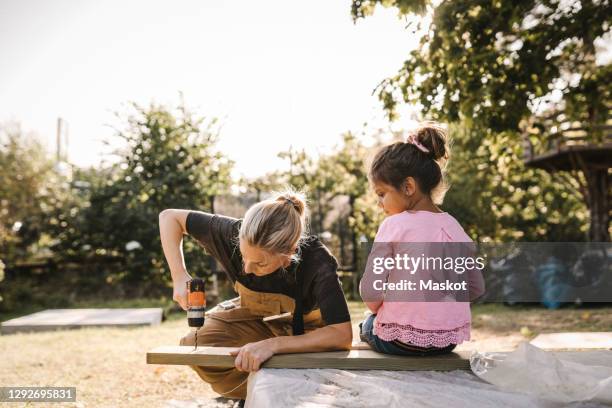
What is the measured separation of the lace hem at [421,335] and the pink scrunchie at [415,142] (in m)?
0.83

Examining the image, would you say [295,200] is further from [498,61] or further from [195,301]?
[498,61]

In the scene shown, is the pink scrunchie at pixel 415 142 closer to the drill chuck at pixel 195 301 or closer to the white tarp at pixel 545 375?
the white tarp at pixel 545 375

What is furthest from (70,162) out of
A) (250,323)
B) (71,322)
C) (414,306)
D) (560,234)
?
(414,306)

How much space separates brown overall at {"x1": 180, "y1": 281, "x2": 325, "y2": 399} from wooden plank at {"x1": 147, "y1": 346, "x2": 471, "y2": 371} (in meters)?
0.54

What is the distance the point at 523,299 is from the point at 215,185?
650 centimetres

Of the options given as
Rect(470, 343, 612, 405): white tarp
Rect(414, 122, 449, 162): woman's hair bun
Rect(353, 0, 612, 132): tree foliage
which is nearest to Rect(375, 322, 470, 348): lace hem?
Rect(470, 343, 612, 405): white tarp

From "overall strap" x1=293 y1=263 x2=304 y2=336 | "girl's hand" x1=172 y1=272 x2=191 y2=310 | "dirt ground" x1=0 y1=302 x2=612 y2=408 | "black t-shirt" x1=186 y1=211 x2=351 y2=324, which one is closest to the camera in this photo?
"black t-shirt" x1=186 y1=211 x2=351 y2=324

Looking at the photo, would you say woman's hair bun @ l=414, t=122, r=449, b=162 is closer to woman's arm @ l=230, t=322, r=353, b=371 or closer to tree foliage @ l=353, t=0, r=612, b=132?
woman's arm @ l=230, t=322, r=353, b=371

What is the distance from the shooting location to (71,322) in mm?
8352

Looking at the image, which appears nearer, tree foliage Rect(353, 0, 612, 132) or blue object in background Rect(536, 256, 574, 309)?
tree foliage Rect(353, 0, 612, 132)

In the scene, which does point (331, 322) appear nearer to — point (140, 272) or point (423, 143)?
point (423, 143)

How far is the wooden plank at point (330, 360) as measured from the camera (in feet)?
8.47

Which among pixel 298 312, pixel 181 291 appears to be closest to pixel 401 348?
pixel 298 312

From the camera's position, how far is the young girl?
272 cm
